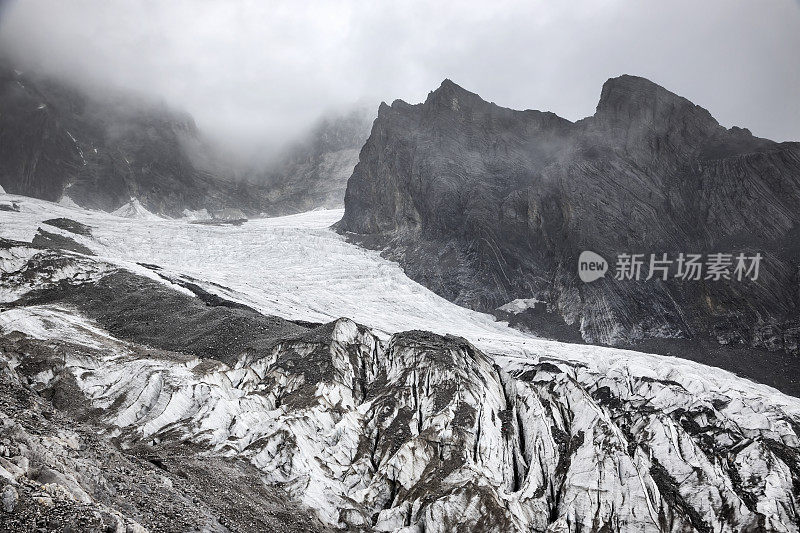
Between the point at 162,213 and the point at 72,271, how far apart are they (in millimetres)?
122019

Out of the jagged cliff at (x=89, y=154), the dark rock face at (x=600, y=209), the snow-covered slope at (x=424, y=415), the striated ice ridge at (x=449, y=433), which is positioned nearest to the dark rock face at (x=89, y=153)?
the jagged cliff at (x=89, y=154)

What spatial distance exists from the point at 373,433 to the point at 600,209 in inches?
2853

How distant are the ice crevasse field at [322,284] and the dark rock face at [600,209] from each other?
12584 mm

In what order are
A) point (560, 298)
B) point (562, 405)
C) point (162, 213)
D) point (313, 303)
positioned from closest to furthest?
point (562, 405) < point (313, 303) < point (560, 298) < point (162, 213)

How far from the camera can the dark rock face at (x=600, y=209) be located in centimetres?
8006

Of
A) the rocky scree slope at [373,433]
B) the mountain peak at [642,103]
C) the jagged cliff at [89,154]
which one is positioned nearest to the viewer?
the rocky scree slope at [373,433]

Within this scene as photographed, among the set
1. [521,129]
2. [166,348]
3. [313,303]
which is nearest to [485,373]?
[166,348]

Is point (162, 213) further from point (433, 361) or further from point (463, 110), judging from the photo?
point (433, 361)

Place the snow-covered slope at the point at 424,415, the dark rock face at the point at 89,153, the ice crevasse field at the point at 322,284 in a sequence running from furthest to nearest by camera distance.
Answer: the dark rock face at the point at 89,153 < the ice crevasse field at the point at 322,284 < the snow-covered slope at the point at 424,415

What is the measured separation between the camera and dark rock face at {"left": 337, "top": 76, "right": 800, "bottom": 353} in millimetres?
80062

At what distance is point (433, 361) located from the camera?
4328cm

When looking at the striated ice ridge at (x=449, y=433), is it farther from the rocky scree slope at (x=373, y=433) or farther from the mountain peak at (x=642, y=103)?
the mountain peak at (x=642, y=103)

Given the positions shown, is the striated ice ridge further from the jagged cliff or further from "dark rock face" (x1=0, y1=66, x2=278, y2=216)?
the jagged cliff

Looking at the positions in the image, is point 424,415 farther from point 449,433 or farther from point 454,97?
point 454,97
